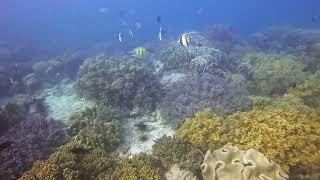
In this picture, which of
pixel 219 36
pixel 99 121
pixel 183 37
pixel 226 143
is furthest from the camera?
pixel 219 36

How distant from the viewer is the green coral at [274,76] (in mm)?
10633

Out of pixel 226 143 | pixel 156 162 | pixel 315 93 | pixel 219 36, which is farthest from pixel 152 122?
pixel 219 36

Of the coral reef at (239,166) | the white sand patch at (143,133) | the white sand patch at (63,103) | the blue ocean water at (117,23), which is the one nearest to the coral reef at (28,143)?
the white sand patch at (63,103)

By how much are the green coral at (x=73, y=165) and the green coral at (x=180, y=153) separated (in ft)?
3.87

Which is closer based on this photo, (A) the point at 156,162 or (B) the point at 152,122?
(A) the point at 156,162

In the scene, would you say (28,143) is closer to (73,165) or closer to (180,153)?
(73,165)

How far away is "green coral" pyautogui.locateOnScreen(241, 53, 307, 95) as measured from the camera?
10.6 m

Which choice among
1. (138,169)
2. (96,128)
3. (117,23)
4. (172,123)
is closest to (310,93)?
(172,123)

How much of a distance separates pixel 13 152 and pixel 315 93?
8616mm

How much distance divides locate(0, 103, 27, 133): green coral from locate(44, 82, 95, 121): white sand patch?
0.92 meters

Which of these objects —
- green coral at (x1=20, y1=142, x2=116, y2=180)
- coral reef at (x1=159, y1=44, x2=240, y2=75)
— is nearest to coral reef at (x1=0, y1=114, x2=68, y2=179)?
green coral at (x1=20, y1=142, x2=116, y2=180)

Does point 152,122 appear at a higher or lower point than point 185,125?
lower

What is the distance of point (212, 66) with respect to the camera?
12750 millimetres

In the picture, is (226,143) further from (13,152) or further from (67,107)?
(67,107)
